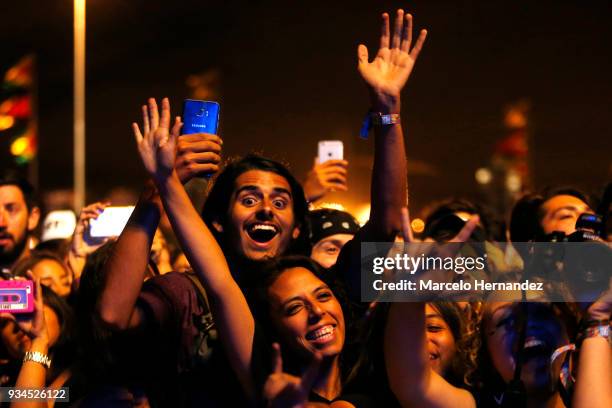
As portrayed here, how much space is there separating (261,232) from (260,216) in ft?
0.20

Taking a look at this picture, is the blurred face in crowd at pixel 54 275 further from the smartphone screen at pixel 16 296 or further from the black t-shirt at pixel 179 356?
the black t-shirt at pixel 179 356

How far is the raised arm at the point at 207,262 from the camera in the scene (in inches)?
133

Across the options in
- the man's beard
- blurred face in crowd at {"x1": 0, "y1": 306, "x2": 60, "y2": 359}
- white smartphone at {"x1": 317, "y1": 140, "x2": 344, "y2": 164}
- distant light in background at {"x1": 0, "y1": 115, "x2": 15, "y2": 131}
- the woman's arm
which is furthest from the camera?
distant light in background at {"x1": 0, "y1": 115, "x2": 15, "y2": 131}

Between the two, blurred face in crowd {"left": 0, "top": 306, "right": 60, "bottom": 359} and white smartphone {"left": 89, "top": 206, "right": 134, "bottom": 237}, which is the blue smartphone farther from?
white smartphone {"left": 89, "top": 206, "right": 134, "bottom": 237}

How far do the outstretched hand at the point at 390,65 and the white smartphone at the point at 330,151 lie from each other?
188cm

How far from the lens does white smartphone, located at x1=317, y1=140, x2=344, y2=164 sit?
5.67 meters

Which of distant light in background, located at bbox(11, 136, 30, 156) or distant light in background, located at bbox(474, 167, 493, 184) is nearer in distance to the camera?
distant light in background, located at bbox(11, 136, 30, 156)

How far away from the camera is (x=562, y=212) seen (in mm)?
4883

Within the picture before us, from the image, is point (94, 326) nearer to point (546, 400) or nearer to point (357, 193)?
point (546, 400)

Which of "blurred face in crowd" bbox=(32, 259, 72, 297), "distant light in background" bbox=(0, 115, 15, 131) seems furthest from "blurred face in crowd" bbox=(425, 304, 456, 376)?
"distant light in background" bbox=(0, 115, 15, 131)

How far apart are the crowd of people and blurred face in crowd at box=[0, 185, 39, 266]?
161cm

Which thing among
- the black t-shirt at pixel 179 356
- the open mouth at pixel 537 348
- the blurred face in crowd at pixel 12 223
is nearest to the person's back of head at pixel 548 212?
the open mouth at pixel 537 348

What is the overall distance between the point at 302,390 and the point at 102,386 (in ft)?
3.91

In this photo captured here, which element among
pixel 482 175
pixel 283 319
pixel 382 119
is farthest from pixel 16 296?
pixel 482 175
